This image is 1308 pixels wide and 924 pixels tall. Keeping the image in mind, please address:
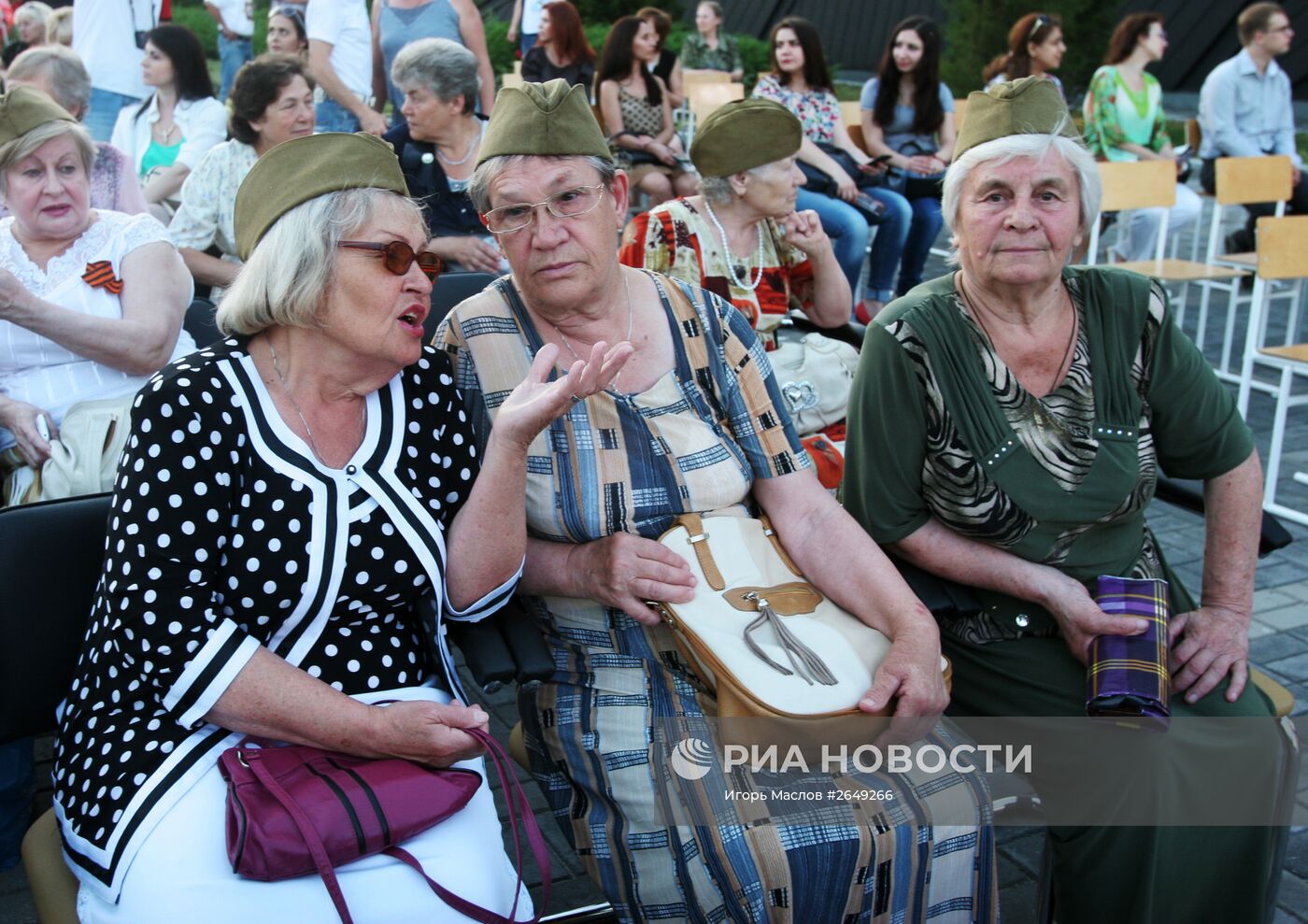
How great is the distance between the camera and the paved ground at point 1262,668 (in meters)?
2.56

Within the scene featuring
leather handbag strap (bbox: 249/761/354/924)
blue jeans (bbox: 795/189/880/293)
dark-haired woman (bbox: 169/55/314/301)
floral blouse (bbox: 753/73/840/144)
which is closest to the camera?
leather handbag strap (bbox: 249/761/354/924)

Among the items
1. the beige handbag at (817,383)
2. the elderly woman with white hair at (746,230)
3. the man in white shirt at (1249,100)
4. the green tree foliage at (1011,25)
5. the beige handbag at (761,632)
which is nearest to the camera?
the beige handbag at (761,632)

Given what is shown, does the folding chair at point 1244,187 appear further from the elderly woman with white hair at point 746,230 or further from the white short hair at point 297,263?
the white short hair at point 297,263

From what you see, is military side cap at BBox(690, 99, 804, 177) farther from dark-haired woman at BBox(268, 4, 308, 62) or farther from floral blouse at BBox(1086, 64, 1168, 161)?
floral blouse at BBox(1086, 64, 1168, 161)

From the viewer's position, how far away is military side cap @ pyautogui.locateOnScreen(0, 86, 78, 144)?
288cm

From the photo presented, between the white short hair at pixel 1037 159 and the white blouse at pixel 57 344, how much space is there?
6.04 ft

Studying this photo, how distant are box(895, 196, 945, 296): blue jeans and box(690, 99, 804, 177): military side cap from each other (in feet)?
11.6

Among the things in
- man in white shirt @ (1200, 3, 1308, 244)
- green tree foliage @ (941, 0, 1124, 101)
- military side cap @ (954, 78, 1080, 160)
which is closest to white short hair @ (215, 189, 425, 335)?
military side cap @ (954, 78, 1080, 160)

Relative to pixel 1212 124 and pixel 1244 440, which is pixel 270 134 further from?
pixel 1212 124

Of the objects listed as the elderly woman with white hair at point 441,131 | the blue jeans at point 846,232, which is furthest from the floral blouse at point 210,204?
the blue jeans at point 846,232

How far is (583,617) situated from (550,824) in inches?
35.9

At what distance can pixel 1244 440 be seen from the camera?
249 centimetres

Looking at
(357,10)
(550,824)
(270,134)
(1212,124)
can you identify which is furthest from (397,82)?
(1212,124)

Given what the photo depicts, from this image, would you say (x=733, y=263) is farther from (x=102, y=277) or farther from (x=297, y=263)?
(x=297, y=263)
